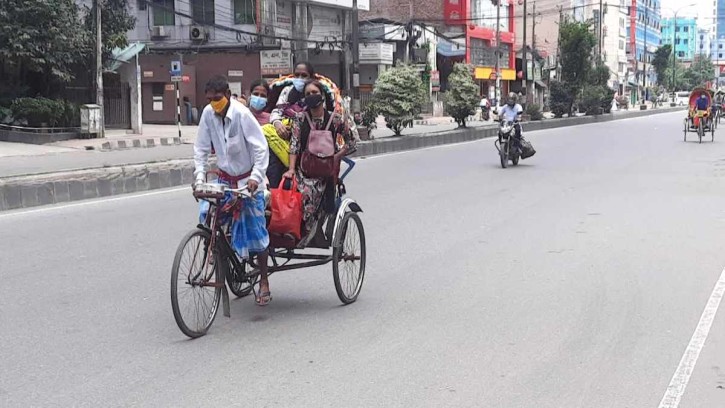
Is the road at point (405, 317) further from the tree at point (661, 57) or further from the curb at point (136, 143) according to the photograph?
the tree at point (661, 57)

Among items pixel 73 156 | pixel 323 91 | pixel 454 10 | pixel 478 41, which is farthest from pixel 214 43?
pixel 323 91

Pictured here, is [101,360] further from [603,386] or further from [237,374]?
[603,386]

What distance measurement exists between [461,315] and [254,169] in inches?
77.4

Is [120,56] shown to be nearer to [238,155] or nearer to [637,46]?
[238,155]

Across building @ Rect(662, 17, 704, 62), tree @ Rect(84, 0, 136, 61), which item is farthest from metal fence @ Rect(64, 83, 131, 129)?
building @ Rect(662, 17, 704, 62)

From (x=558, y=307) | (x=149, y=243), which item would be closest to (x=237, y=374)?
(x=558, y=307)

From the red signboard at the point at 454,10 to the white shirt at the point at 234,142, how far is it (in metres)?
56.4

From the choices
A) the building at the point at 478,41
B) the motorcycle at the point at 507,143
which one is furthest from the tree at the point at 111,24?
the building at the point at 478,41

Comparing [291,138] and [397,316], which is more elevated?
[291,138]

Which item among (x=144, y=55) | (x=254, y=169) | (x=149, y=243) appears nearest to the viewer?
(x=254, y=169)

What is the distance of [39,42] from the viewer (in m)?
26.5

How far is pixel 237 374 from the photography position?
15.8 ft

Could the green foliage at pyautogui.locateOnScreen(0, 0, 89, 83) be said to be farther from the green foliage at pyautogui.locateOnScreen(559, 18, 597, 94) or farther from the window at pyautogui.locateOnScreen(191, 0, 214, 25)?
the green foliage at pyautogui.locateOnScreen(559, 18, 597, 94)

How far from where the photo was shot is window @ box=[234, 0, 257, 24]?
42719 mm
